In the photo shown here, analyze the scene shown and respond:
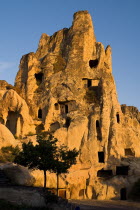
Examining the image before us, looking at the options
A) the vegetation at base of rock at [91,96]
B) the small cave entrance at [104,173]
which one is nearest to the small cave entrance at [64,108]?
the vegetation at base of rock at [91,96]

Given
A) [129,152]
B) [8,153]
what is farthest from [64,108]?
[8,153]

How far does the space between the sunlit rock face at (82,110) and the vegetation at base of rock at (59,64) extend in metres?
0.14

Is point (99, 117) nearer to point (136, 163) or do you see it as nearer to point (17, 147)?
point (136, 163)

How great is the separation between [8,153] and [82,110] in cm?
1267

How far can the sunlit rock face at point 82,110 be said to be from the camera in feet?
110

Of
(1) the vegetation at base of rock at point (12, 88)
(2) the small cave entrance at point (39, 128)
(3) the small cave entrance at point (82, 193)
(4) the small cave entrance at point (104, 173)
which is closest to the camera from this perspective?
(3) the small cave entrance at point (82, 193)

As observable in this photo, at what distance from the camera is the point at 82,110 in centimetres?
3819

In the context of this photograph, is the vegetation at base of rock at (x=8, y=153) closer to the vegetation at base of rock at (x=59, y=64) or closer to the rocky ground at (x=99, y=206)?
the rocky ground at (x=99, y=206)

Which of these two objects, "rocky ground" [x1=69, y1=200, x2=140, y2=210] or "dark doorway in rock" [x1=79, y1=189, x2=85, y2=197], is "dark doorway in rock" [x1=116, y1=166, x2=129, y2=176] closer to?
"dark doorway in rock" [x1=79, y1=189, x2=85, y2=197]

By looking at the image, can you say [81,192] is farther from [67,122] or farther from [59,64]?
[59,64]

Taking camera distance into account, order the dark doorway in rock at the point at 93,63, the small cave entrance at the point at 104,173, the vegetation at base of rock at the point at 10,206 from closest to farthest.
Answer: the vegetation at base of rock at the point at 10,206
the small cave entrance at the point at 104,173
the dark doorway in rock at the point at 93,63

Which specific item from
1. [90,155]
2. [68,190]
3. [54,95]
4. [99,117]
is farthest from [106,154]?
[54,95]

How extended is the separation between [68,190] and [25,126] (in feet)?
34.5

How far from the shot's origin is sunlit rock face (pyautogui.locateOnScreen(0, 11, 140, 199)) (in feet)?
110
